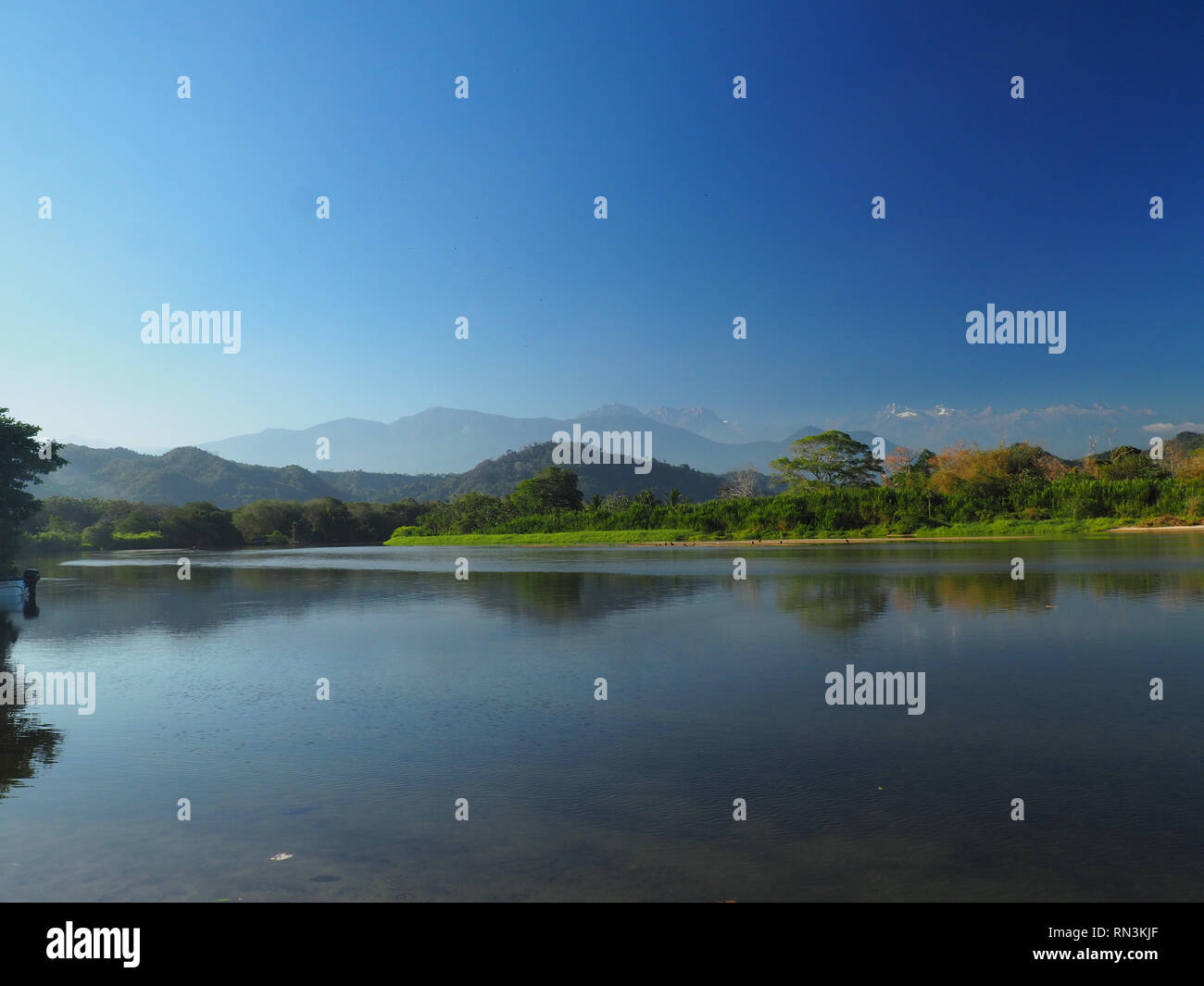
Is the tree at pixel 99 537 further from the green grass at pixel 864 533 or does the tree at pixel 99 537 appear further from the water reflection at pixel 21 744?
the water reflection at pixel 21 744

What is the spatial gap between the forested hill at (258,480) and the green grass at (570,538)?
196 ft

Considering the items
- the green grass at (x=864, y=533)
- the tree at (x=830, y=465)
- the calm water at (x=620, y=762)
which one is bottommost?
the calm water at (x=620, y=762)

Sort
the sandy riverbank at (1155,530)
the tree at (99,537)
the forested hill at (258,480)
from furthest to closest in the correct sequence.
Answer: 1. the forested hill at (258,480)
2. the tree at (99,537)
3. the sandy riverbank at (1155,530)

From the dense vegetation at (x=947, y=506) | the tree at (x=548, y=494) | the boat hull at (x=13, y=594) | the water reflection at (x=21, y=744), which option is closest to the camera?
the water reflection at (x=21, y=744)

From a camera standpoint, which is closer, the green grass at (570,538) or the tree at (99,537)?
the green grass at (570,538)

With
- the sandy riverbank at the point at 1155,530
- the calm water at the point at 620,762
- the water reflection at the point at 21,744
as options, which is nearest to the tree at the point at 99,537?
the calm water at the point at 620,762

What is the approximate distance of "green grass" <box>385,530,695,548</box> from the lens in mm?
53438

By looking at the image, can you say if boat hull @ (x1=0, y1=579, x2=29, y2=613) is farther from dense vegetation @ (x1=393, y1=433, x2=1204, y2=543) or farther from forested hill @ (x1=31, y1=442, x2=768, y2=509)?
forested hill @ (x1=31, y1=442, x2=768, y2=509)

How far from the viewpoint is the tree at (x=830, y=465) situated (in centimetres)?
7712

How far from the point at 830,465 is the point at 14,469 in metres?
64.7

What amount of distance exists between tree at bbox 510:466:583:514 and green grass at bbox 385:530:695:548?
8524 millimetres

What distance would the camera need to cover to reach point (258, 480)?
155 metres
